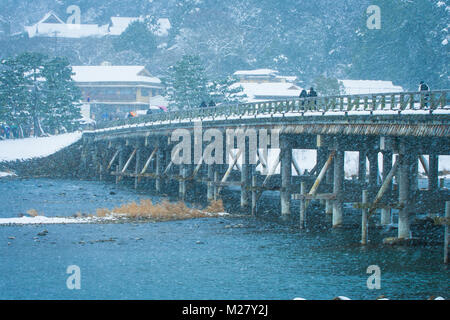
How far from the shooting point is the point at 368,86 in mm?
75562

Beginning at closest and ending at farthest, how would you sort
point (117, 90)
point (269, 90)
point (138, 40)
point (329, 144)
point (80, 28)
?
point (329, 144), point (269, 90), point (117, 90), point (138, 40), point (80, 28)

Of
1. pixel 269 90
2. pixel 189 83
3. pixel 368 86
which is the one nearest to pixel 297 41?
pixel 269 90

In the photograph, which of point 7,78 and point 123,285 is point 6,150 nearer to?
point 7,78

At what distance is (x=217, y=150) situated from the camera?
126 feet

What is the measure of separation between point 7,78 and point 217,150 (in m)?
31.5

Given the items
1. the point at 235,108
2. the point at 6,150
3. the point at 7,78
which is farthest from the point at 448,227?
the point at 7,78

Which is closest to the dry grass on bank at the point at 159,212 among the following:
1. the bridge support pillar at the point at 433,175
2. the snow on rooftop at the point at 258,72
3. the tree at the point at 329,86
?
the bridge support pillar at the point at 433,175

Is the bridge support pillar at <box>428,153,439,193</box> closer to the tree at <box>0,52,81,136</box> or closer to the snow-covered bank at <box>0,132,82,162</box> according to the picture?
the snow-covered bank at <box>0,132,82,162</box>

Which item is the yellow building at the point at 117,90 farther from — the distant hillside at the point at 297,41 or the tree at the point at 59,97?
the tree at the point at 59,97

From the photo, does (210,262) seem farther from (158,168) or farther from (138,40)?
(138,40)

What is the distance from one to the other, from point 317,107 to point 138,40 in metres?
72.3

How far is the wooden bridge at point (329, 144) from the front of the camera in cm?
2312

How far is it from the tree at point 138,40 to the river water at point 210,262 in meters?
69.7

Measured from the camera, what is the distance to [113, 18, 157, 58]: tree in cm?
9731
